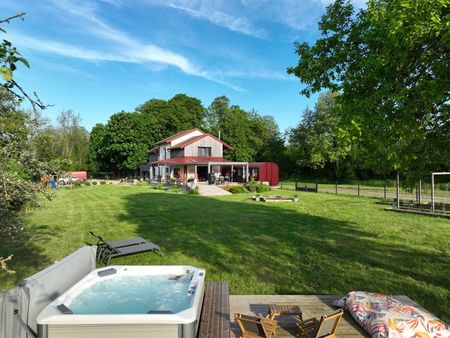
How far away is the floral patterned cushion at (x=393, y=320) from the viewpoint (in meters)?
4.82

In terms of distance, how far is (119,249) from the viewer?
910cm

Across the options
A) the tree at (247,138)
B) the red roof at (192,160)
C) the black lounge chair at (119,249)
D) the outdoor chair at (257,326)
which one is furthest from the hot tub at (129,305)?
the tree at (247,138)

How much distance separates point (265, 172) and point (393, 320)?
3574cm

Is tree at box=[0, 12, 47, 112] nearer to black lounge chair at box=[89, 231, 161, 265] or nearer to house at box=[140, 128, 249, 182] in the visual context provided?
black lounge chair at box=[89, 231, 161, 265]

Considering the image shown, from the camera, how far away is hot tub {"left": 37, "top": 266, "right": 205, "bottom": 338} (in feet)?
14.0

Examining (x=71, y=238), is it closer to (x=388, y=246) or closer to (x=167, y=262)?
(x=167, y=262)

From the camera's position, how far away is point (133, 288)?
6836 mm

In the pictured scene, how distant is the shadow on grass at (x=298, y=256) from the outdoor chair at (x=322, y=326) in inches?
83.4

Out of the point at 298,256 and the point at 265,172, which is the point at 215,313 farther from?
the point at 265,172

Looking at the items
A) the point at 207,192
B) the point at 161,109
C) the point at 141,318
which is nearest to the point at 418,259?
the point at 141,318

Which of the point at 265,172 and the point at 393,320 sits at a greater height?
the point at 265,172

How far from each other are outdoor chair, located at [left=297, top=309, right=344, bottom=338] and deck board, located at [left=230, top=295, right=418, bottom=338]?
209 millimetres

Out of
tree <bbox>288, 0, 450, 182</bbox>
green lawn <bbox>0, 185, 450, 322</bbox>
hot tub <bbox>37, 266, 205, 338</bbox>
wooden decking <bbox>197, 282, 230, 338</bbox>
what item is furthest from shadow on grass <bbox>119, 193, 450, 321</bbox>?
tree <bbox>288, 0, 450, 182</bbox>

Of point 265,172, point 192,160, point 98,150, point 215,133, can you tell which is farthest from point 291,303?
point 98,150
